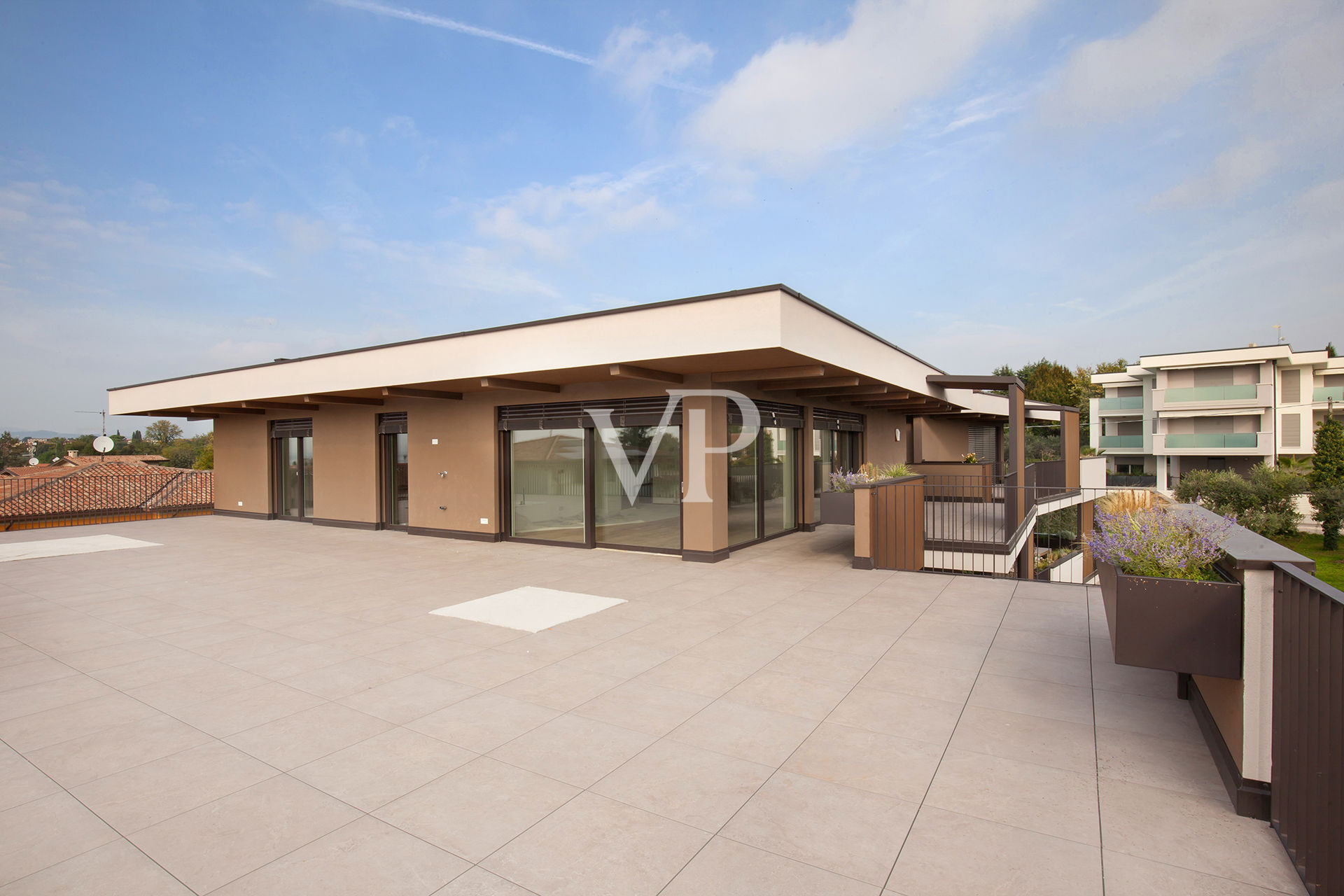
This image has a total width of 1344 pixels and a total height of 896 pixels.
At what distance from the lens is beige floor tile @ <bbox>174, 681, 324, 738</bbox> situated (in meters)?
3.58

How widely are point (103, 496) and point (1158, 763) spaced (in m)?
23.0

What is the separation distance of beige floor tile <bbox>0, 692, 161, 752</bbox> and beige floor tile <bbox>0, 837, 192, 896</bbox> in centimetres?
157

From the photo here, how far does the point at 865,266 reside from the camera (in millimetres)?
25203

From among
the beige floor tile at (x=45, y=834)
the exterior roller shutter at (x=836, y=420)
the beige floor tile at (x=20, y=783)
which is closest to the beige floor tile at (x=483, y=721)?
the beige floor tile at (x=45, y=834)

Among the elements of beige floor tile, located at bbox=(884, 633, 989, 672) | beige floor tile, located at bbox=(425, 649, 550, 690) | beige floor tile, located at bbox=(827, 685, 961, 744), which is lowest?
beige floor tile, located at bbox=(425, 649, 550, 690)

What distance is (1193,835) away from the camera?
2432 mm

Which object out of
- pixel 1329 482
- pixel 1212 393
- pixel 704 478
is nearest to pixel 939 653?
pixel 704 478

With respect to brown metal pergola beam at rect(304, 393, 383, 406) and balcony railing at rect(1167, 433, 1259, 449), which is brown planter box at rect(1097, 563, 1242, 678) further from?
balcony railing at rect(1167, 433, 1259, 449)

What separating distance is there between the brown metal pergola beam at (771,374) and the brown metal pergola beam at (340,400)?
7745 mm

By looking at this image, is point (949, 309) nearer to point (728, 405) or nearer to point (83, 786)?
point (728, 405)

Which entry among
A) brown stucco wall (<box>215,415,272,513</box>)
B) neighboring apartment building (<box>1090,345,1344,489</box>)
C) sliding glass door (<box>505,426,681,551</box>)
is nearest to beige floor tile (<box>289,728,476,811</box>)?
sliding glass door (<box>505,426,681,551</box>)

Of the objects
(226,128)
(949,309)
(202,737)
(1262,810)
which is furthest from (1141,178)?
(226,128)

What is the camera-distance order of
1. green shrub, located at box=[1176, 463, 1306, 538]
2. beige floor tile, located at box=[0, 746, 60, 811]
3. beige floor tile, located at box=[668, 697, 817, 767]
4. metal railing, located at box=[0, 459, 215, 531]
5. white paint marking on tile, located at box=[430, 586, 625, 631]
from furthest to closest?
green shrub, located at box=[1176, 463, 1306, 538]
metal railing, located at box=[0, 459, 215, 531]
white paint marking on tile, located at box=[430, 586, 625, 631]
beige floor tile, located at box=[668, 697, 817, 767]
beige floor tile, located at box=[0, 746, 60, 811]

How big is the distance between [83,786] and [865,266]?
26.5 metres
